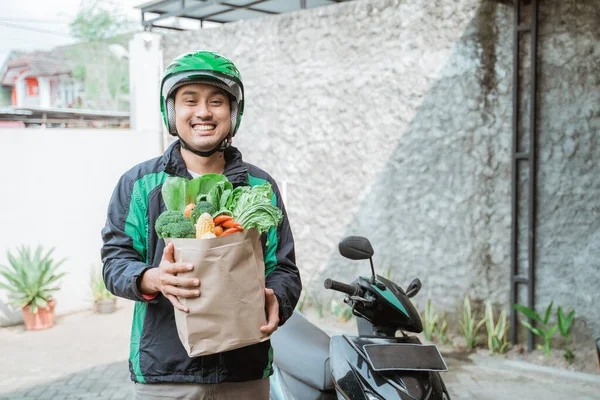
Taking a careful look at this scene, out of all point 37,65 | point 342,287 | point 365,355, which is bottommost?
point 365,355

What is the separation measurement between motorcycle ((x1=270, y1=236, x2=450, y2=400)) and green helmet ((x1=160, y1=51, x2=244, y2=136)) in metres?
1.00

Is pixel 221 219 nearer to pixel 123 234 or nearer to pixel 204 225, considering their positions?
pixel 204 225

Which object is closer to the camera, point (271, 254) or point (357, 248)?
point (271, 254)

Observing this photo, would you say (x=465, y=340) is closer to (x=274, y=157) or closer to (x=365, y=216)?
(x=365, y=216)

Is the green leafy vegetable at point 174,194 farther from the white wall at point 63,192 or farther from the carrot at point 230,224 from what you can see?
the white wall at point 63,192

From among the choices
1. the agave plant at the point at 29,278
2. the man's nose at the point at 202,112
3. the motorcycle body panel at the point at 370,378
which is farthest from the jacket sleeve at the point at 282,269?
the agave plant at the point at 29,278

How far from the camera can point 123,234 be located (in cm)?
197

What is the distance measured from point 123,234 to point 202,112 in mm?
453

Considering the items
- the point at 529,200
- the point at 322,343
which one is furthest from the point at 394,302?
the point at 529,200

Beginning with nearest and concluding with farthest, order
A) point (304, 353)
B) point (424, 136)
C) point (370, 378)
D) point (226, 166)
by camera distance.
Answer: point (226, 166) < point (370, 378) < point (304, 353) < point (424, 136)

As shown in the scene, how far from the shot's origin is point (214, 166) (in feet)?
7.09

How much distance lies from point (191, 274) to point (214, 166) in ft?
1.94

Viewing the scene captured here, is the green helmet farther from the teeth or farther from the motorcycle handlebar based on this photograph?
the motorcycle handlebar

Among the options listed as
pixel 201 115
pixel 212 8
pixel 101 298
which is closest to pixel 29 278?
pixel 101 298
